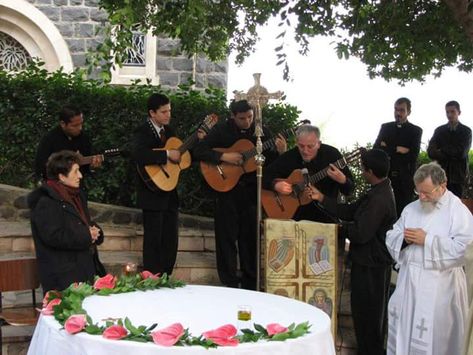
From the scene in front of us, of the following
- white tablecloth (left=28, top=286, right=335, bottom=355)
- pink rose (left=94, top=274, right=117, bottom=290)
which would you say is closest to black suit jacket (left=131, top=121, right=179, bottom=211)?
white tablecloth (left=28, top=286, right=335, bottom=355)

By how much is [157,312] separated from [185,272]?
3.38m

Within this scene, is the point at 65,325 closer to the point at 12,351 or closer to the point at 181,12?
the point at 12,351

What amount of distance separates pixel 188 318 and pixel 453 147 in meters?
5.76

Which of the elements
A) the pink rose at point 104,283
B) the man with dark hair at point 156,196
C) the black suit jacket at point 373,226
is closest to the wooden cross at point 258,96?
the man with dark hair at point 156,196

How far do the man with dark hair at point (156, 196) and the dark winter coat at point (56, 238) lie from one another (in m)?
1.51

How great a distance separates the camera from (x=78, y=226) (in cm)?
544

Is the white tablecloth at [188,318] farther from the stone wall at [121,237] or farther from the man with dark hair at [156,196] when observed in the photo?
the stone wall at [121,237]

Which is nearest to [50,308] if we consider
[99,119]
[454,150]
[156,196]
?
[156,196]

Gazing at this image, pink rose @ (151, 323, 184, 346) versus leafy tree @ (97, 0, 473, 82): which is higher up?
leafy tree @ (97, 0, 473, 82)

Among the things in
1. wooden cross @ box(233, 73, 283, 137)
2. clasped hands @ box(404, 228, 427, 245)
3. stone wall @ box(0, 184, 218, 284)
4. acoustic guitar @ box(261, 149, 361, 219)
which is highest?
wooden cross @ box(233, 73, 283, 137)

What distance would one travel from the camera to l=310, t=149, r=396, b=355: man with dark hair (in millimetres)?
6074

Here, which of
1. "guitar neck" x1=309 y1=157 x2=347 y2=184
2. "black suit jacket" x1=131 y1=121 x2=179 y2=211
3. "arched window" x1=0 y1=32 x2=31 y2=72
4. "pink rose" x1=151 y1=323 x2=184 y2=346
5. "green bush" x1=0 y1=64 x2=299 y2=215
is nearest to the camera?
"pink rose" x1=151 y1=323 x2=184 y2=346

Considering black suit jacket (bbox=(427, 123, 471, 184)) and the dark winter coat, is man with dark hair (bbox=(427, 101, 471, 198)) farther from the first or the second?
the dark winter coat

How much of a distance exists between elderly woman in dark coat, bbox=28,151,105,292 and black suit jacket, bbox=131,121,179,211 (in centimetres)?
136
